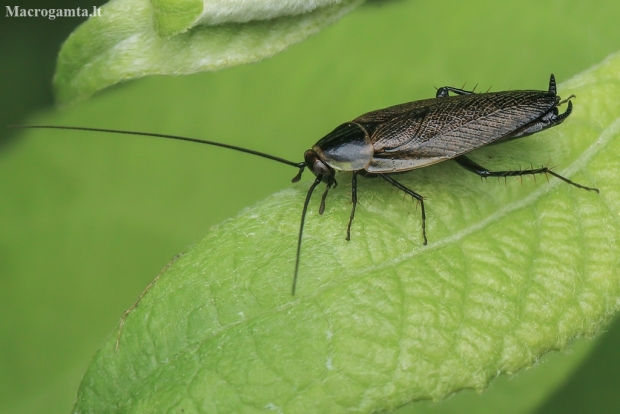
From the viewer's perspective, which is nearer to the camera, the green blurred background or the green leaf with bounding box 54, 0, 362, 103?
the green leaf with bounding box 54, 0, 362, 103

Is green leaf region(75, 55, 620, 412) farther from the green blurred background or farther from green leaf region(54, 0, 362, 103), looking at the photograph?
the green blurred background

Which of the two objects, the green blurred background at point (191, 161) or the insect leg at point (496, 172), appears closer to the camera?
the insect leg at point (496, 172)

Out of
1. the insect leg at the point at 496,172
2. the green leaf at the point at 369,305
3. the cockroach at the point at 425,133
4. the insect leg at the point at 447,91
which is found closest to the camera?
the green leaf at the point at 369,305

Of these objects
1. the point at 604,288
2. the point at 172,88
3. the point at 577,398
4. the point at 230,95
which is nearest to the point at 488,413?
the point at 577,398

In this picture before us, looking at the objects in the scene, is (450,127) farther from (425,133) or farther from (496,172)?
(496,172)

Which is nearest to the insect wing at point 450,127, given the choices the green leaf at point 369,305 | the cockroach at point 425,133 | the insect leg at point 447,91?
the cockroach at point 425,133

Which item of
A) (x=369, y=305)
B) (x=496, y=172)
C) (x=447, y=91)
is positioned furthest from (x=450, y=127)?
(x=369, y=305)

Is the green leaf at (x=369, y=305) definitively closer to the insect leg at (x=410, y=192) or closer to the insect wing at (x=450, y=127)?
the insect leg at (x=410, y=192)

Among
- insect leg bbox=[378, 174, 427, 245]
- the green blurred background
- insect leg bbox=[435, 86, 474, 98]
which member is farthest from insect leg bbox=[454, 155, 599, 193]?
the green blurred background
